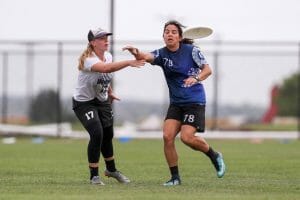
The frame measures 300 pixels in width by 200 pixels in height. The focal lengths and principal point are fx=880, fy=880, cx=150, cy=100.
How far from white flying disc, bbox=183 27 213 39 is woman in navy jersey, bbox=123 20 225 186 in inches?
7.1

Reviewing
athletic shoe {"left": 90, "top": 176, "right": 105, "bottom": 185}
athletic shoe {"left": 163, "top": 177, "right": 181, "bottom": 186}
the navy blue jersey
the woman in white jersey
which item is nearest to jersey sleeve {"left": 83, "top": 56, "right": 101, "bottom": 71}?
the woman in white jersey

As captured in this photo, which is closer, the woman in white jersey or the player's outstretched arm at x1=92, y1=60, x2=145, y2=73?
the player's outstretched arm at x1=92, y1=60, x2=145, y2=73

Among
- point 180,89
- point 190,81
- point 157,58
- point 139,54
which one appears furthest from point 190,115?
point 139,54

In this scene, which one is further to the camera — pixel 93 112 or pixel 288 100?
pixel 288 100

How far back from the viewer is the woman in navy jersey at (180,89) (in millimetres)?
10445

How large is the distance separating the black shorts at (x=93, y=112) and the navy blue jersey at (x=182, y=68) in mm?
887

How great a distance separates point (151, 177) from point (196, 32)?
210 centimetres

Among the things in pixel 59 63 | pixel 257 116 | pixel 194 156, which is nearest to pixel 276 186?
pixel 194 156

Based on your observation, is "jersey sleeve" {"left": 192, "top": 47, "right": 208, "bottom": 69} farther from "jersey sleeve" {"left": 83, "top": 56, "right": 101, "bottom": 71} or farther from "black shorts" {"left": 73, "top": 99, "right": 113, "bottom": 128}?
"black shorts" {"left": 73, "top": 99, "right": 113, "bottom": 128}

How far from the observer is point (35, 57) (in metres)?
29.5

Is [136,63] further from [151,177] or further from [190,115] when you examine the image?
[151,177]

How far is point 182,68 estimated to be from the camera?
412 inches

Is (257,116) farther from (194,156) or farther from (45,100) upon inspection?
(194,156)

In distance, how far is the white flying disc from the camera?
35.5ft
